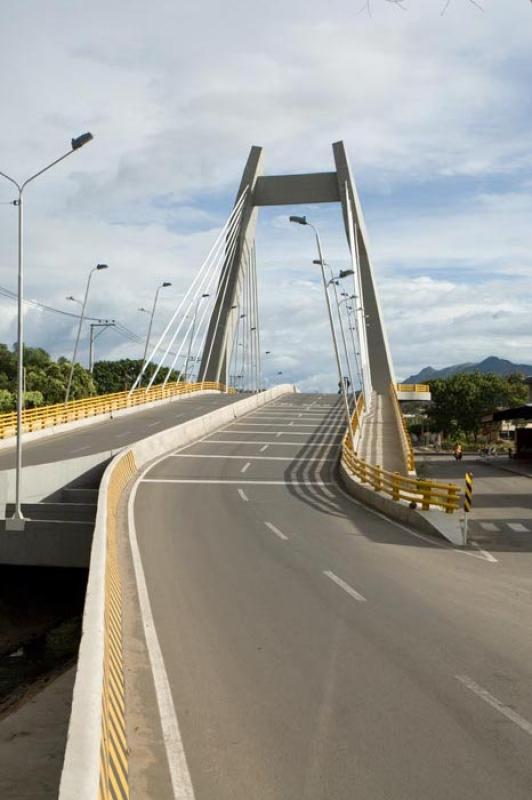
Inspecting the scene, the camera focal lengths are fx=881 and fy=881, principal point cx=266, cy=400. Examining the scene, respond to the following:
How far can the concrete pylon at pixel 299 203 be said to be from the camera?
261ft

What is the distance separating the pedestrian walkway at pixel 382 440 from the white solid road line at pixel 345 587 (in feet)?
59.4

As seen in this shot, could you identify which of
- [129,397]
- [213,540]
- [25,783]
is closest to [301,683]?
[25,783]

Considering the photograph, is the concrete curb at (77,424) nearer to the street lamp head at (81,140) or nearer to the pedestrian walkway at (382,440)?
the pedestrian walkway at (382,440)

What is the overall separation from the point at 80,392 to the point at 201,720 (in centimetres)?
6550

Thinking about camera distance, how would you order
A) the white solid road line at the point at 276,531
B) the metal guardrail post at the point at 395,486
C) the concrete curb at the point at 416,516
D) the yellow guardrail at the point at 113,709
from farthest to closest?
the metal guardrail post at the point at 395,486, the concrete curb at the point at 416,516, the white solid road line at the point at 276,531, the yellow guardrail at the point at 113,709

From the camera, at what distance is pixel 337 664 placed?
29.1 feet

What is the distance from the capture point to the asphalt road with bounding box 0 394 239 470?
35562 mm

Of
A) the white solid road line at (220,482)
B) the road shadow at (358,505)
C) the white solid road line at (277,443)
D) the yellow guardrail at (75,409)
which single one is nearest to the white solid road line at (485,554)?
the road shadow at (358,505)

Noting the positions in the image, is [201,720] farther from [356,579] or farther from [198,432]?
[198,432]

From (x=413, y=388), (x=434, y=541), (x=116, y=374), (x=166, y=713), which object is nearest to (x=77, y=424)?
(x=434, y=541)

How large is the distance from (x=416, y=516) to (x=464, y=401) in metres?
112

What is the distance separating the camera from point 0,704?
14828mm

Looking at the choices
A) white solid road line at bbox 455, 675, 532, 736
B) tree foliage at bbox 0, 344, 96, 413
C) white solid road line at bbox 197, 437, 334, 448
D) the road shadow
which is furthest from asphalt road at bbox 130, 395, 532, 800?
tree foliage at bbox 0, 344, 96, 413

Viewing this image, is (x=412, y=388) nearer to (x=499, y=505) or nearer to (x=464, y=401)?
(x=464, y=401)
